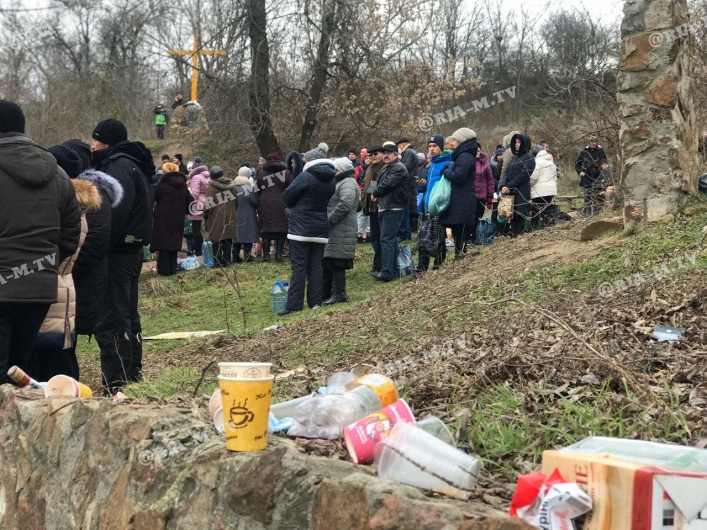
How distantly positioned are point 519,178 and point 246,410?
33.0 feet

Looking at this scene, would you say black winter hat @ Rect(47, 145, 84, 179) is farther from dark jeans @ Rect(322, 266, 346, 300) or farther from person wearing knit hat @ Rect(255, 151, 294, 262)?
person wearing knit hat @ Rect(255, 151, 294, 262)

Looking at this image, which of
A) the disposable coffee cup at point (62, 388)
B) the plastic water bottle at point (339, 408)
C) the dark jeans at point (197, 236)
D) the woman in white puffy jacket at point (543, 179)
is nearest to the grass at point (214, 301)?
the dark jeans at point (197, 236)

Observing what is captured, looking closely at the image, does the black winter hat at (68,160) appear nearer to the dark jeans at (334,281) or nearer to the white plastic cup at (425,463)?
the white plastic cup at (425,463)

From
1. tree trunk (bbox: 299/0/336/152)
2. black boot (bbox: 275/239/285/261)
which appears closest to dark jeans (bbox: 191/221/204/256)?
black boot (bbox: 275/239/285/261)

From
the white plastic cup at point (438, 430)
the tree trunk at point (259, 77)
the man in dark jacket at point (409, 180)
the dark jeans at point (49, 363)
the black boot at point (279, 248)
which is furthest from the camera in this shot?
the tree trunk at point (259, 77)

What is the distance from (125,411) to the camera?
3.64 meters

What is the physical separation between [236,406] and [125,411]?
3.46 ft

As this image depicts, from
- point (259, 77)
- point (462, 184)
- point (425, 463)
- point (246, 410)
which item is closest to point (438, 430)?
point (425, 463)

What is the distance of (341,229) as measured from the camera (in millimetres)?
10828

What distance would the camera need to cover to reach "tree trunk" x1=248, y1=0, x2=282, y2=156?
19.6m

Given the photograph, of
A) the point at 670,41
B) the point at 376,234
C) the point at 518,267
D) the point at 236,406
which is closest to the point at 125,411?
the point at 236,406

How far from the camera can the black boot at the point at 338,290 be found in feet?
35.0

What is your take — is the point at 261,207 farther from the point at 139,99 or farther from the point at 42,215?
the point at 139,99

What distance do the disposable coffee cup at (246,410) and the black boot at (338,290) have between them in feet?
25.3
